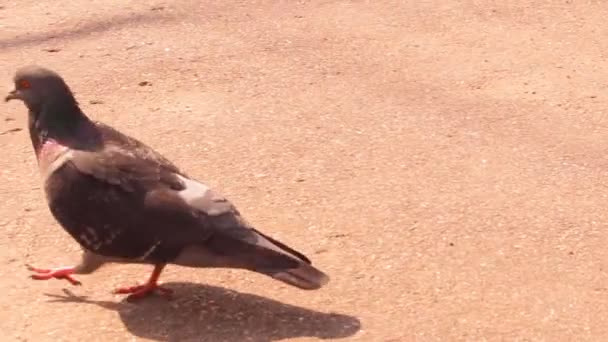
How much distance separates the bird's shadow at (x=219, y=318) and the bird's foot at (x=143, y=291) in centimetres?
2

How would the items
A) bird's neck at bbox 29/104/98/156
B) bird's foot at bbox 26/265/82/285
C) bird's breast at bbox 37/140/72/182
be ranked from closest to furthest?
bird's breast at bbox 37/140/72/182 → bird's neck at bbox 29/104/98/156 → bird's foot at bbox 26/265/82/285

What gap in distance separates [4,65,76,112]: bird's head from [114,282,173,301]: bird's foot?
801mm

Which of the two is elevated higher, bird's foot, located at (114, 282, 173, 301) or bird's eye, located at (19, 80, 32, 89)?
bird's eye, located at (19, 80, 32, 89)

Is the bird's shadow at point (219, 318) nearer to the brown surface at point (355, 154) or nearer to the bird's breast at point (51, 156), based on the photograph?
the brown surface at point (355, 154)

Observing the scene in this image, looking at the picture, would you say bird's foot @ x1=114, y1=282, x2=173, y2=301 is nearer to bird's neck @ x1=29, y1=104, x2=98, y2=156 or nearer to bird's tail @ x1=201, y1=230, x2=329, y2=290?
bird's tail @ x1=201, y1=230, x2=329, y2=290

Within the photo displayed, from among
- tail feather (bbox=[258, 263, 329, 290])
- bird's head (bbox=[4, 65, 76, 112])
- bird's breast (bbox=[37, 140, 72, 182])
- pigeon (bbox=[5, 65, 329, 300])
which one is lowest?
tail feather (bbox=[258, 263, 329, 290])

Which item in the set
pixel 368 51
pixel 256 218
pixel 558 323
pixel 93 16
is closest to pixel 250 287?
pixel 256 218

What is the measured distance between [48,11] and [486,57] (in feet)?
9.83

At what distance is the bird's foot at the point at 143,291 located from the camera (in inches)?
182

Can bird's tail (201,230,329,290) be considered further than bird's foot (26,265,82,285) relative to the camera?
No

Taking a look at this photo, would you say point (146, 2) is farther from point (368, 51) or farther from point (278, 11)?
point (368, 51)

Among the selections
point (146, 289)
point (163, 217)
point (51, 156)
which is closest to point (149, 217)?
point (163, 217)

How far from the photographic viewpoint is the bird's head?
4746 millimetres

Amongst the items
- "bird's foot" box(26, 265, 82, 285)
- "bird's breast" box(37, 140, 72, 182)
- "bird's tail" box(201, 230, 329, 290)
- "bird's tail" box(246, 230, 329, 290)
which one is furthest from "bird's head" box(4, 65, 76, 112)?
"bird's tail" box(246, 230, 329, 290)
